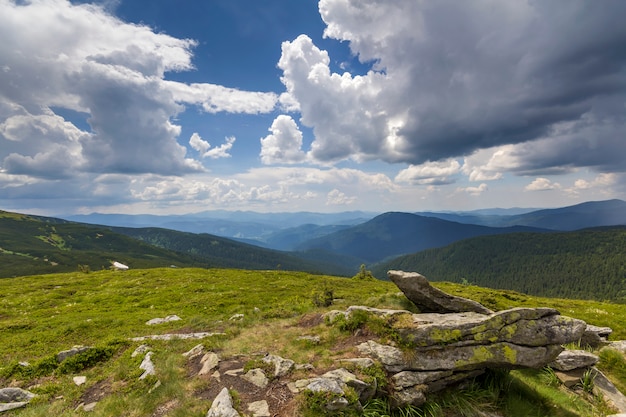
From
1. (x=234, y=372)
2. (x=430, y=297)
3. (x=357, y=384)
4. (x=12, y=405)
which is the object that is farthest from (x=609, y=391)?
(x=12, y=405)

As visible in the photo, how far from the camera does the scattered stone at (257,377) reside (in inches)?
473

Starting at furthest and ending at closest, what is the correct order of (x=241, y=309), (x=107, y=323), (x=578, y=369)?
(x=241, y=309) < (x=107, y=323) < (x=578, y=369)

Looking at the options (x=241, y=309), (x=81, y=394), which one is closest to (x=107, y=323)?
(x=241, y=309)

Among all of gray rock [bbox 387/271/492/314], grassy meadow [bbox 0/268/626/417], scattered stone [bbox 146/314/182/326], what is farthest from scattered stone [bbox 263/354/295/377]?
scattered stone [bbox 146/314/182/326]

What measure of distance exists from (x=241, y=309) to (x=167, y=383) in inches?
682

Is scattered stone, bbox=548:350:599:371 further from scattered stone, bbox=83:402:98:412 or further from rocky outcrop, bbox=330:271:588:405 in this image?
scattered stone, bbox=83:402:98:412

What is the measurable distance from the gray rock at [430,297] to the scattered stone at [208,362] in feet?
36.7

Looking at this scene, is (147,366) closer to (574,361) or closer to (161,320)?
Result: (161,320)

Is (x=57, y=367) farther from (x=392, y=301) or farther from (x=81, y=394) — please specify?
(x=392, y=301)

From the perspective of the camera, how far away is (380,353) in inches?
537

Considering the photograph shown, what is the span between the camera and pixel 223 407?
33.5 ft

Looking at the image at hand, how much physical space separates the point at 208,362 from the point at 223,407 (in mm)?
4530

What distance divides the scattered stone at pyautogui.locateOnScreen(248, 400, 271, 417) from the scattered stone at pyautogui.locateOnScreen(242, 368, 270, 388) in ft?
3.57

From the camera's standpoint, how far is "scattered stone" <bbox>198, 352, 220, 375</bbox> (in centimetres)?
1352
